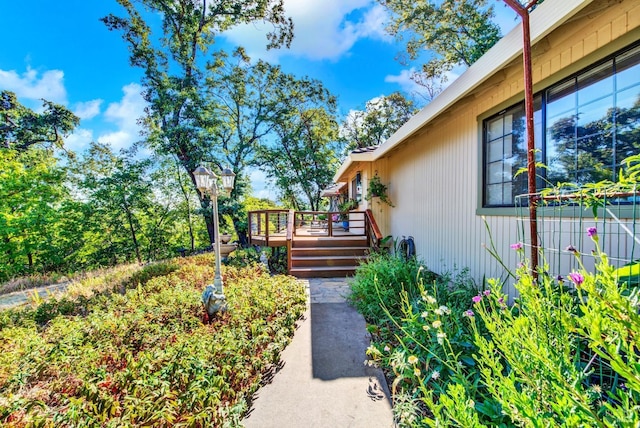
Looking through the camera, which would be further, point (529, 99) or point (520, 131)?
point (520, 131)

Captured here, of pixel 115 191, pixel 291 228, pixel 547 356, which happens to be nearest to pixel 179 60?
pixel 115 191

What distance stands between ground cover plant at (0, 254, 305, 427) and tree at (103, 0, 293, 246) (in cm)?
867

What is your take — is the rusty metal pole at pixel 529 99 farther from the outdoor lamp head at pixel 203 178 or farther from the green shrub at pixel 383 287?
the outdoor lamp head at pixel 203 178

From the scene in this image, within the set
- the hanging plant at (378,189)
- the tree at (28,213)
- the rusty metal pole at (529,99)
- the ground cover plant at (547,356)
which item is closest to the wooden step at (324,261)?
the hanging plant at (378,189)

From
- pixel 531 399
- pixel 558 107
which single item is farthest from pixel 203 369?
pixel 558 107

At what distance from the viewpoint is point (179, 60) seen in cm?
1175

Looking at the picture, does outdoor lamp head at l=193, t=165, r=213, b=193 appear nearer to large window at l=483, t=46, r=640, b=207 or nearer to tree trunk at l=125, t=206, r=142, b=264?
large window at l=483, t=46, r=640, b=207

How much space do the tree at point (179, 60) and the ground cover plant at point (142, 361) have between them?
28.5 feet

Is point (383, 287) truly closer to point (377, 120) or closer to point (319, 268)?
point (319, 268)

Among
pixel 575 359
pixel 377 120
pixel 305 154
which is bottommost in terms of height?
pixel 575 359

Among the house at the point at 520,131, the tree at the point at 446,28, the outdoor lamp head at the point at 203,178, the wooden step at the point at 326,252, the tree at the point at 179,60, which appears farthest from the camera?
the tree at the point at 179,60

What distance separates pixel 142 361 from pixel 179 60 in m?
13.2

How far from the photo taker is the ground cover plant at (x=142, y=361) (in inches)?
72.9

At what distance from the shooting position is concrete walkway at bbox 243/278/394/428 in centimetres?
208
